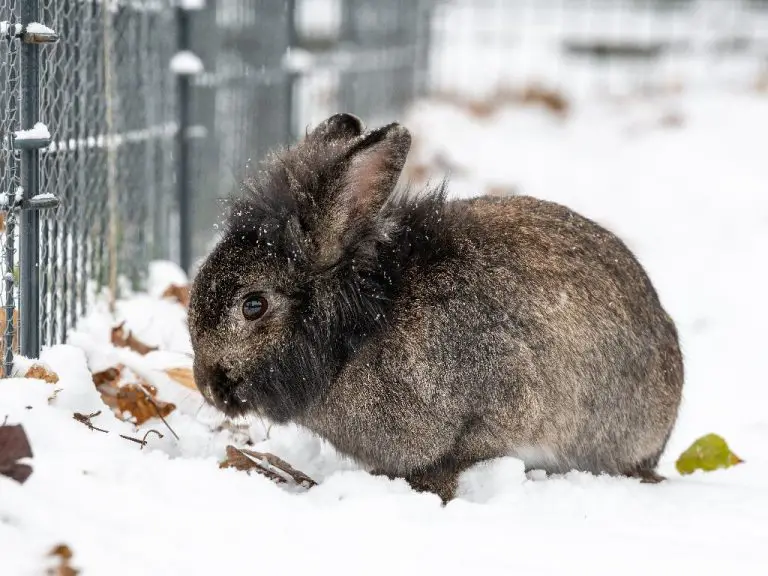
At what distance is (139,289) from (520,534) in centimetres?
318

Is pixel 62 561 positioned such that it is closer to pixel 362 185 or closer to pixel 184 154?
pixel 362 185

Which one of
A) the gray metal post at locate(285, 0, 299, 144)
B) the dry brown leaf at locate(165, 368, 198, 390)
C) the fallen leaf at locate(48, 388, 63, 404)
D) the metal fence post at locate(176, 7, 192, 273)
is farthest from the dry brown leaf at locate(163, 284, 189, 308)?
the gray metal post at locate(285, 0, 299, 144)

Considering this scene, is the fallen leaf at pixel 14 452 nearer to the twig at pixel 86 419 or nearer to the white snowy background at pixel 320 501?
the white snowy background at pixel 320 501

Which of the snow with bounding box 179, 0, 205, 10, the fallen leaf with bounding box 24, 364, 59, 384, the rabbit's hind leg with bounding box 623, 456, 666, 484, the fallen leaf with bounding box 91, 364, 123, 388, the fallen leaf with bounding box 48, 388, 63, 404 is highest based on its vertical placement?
the snow with bounding box 179, 0, 205, 10

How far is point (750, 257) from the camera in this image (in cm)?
816

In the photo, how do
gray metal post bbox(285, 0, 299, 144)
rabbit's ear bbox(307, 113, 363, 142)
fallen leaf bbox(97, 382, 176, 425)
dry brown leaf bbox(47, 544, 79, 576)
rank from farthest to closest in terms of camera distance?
1. gray metal post bbox(285, 0, 299, 144)
2. rabbit's ear bbox(307, 113, 363, 142)
3. fallen leaf bbox(97, 382, 176, 425)
4. dry brown leaf bbox(47, 544, 79, 576)

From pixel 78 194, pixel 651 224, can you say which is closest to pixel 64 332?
pixel 78 194

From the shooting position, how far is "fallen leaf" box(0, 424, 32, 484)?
268 cm

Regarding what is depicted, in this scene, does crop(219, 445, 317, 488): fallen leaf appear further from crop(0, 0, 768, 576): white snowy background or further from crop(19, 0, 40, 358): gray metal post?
crop(19, 0, 40, 358): gray metal post

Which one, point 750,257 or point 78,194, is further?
point 750,257

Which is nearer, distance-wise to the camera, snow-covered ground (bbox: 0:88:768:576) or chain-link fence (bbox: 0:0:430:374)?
snow-covered ground (bbox: 0:88:768:576)

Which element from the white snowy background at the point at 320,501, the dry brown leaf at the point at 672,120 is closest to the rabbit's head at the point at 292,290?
the white snowy background at the point at 320,501

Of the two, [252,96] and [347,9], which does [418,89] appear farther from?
[252,96]

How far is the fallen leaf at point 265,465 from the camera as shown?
3525 mm
